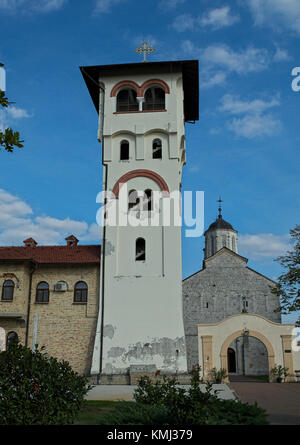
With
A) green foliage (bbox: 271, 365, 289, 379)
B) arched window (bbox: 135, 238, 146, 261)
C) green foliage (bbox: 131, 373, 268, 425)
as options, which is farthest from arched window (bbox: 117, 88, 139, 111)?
green foliage (bbox: 131, 373, 268, 425)

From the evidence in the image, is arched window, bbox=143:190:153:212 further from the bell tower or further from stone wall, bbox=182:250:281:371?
stone wall, bbox=182:250:281:371

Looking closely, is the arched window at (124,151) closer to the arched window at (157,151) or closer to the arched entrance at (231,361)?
the arched window at (157,151)

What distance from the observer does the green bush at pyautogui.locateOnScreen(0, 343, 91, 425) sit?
7.48 meters

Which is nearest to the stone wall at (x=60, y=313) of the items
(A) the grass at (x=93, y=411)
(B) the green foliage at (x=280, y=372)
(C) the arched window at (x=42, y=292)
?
(C) the arched window at (x=42, y=292)

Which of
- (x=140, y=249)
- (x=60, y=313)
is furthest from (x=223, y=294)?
(x=60, y=313)

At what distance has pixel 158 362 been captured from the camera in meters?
21.4

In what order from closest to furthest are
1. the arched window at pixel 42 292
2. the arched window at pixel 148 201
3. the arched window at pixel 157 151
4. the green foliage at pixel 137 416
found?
the green foliage at pixel 137 416
the arched window at pixel 42 292
the arched window at pixel 148 201
the arched window at pixel 157 151

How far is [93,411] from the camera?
1160cm

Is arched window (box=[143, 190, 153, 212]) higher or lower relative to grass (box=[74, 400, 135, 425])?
higher

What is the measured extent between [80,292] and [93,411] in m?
12.0

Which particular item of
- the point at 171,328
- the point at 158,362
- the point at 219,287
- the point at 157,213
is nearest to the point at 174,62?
the point at 157,213

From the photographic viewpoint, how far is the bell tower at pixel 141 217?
21.6 metres

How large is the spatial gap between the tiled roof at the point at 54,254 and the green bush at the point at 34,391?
15022 mm

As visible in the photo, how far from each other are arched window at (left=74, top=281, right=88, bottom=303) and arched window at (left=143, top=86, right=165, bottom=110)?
1056 cm
